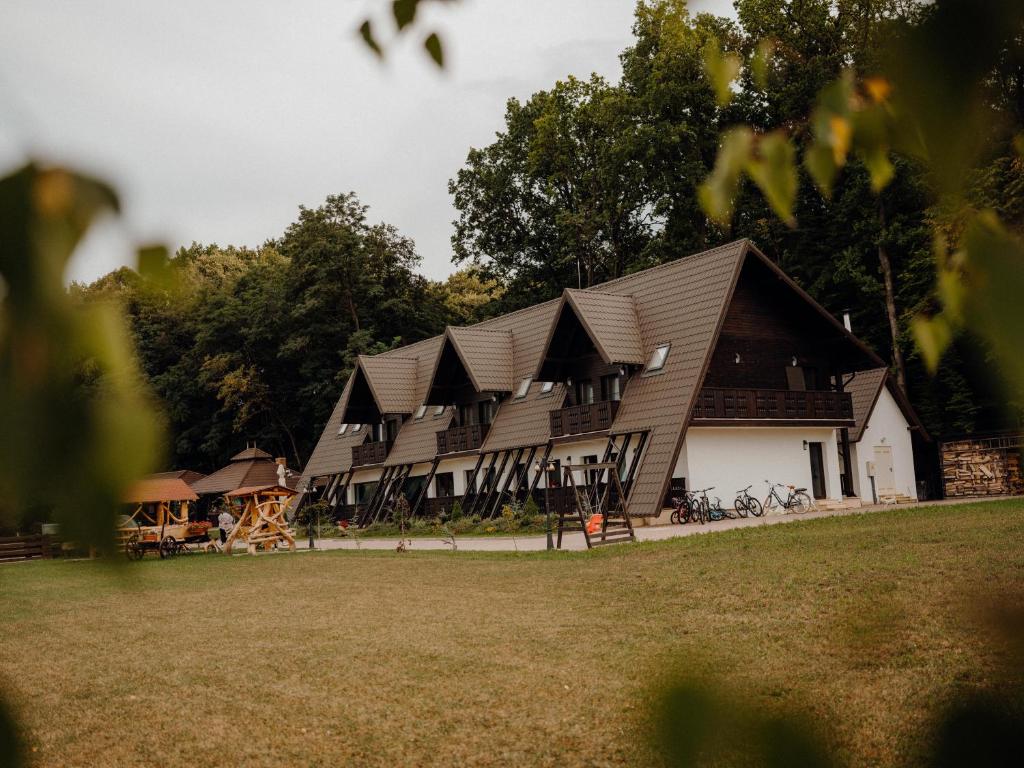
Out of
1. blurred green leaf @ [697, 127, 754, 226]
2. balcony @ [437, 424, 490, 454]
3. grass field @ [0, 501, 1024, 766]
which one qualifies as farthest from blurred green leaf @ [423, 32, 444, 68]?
balcony @ [437, 424, 490, 454]

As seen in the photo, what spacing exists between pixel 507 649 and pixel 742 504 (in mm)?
17983

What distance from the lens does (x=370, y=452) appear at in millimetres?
36375

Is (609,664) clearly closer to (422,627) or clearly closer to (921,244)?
(422,627)

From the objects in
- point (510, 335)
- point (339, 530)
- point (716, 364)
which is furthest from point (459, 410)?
point (716, 364)

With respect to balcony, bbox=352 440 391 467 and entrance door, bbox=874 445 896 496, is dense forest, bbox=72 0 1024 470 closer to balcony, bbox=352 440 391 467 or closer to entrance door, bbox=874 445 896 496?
entrance door, bbox=874 445 896 496

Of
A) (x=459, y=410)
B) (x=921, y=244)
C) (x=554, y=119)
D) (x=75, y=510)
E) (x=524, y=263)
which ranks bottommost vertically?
(x=75, y=510)

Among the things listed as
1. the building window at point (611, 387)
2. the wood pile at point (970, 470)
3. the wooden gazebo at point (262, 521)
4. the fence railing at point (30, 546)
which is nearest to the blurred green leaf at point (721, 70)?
the fence railing at point (30, 546)

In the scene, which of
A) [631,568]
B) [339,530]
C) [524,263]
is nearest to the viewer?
[631,568]

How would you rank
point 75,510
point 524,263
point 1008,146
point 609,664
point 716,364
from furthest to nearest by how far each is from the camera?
point 524,263 < point 716,364 < point 609,664 < point 1008,146 < point 75,510

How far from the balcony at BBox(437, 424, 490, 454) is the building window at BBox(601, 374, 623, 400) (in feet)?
16.2

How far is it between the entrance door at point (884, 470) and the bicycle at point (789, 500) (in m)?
4.96

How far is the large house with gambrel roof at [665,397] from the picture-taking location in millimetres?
25266

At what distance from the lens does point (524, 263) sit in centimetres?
4694

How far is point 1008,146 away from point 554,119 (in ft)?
146
